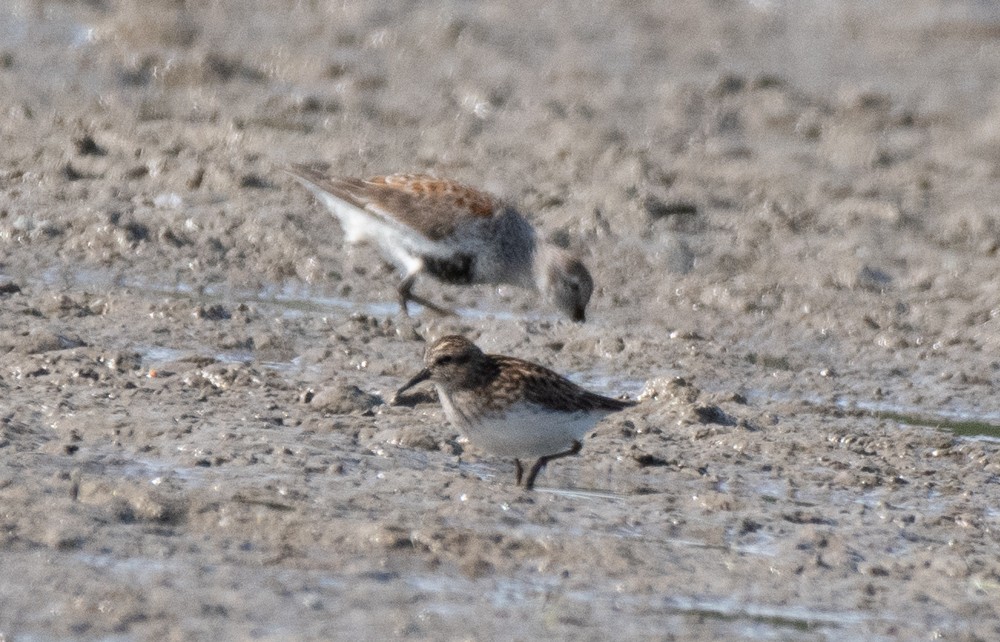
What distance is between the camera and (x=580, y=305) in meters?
9.86

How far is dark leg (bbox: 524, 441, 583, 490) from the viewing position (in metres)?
7.11

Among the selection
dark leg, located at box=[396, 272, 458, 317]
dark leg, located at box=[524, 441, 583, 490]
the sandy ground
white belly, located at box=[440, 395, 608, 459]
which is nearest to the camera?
the sandy ground

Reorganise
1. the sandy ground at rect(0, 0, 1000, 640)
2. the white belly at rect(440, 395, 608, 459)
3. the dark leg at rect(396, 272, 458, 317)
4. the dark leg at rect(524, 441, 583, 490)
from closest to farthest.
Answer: the sandy ground at rect(0, 0, 1000, 640) → the white belly at rect(440, 395, 608, 459) → the dark leg at rect(524, 441, 583, 490) → the dark leg at rect(396, 272, 458, 317)

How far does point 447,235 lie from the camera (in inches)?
398

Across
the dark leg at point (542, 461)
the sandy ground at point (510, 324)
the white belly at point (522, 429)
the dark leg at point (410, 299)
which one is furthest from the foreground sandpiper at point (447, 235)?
the white belly at point (522, 429)

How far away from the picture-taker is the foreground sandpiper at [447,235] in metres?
10.1

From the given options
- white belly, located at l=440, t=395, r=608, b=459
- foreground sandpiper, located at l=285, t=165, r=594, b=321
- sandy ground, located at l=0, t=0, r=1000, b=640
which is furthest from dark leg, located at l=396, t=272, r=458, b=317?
white belly, located at l=440, t=395, r=608, b=459

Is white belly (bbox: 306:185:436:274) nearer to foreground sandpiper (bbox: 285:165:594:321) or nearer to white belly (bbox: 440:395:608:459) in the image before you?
foreground sandpiper (bbox: 285:165:594:321)

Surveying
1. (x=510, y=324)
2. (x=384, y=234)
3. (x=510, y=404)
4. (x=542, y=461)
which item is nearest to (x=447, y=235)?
(x=384, y=234)

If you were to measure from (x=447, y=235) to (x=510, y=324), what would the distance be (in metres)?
0.69

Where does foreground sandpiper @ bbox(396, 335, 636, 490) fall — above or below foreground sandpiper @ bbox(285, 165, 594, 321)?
below

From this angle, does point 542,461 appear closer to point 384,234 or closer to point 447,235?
point 447,235

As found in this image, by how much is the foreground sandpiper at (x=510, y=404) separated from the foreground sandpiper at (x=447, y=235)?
9.09ft

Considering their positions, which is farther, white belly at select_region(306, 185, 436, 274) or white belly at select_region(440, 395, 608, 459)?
white belly at select_region(306, 185, 436, 274)
